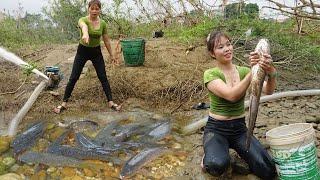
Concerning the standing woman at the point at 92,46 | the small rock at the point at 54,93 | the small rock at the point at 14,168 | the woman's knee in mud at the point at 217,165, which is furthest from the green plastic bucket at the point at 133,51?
the woman's knee in mud at the point at 217,165

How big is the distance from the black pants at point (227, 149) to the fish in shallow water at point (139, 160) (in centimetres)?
85

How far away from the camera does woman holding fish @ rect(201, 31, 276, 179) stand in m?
3.68

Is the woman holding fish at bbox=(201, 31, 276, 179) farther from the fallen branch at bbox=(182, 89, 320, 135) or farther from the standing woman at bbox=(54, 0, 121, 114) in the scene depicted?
the standing woman at bbox=(54, 0, 121, 114)

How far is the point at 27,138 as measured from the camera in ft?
17.1

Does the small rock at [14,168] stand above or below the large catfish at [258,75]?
below

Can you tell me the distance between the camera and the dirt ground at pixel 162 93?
5.48 meters

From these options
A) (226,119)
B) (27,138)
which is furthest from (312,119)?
(27,138)

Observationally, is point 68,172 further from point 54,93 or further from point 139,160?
point 54,93

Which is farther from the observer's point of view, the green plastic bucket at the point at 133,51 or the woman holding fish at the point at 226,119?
the green plastic bucket at the point at 133,51

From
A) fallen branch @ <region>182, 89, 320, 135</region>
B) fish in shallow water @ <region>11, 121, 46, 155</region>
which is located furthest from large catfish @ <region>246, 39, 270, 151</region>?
fish in shallow water @ <region>11, 121, 46, 155</region>

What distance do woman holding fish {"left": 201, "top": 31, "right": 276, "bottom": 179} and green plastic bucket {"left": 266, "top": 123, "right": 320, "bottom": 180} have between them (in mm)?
231

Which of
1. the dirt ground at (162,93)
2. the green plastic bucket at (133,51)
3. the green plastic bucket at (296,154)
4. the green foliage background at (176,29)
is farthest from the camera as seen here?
the green foliage background at (176,29)

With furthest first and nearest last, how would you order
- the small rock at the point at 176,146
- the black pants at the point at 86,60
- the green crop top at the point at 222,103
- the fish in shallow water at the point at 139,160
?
the black pants at the point at 86,60 → the small rock at the point at 176,146 → the fish in shallow water at the point at 139,160 → the green crop top at the point at 222,103

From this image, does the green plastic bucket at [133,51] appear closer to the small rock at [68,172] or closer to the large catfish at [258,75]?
the small rock at [68,172]
